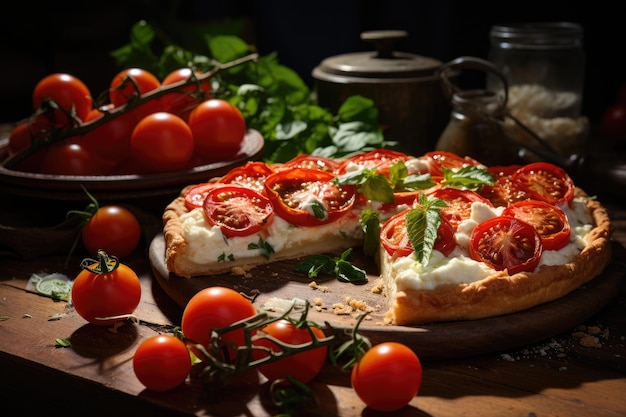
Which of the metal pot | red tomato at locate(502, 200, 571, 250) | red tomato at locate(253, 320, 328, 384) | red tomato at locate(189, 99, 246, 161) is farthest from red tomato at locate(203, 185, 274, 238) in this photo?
the metal pot

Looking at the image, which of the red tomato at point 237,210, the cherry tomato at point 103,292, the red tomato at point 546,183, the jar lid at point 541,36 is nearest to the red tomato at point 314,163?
the red tomato at point 237,210

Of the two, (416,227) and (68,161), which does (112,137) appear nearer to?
(68,161)

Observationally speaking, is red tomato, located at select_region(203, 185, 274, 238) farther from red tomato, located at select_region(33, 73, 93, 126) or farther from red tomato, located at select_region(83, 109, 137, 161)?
red tomato, located at select_region(33, 73, 93, 126)

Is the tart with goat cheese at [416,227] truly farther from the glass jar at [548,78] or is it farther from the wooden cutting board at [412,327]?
the glass jar at [548,78]

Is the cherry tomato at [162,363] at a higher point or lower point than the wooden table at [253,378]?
higher

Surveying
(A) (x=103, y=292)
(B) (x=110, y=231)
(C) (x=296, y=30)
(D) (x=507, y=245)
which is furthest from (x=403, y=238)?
(C) (x=296, y=30)

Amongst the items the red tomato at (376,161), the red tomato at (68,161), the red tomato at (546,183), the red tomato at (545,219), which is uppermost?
the red tomato at (68,161)

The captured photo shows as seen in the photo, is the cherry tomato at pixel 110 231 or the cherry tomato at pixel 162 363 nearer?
the cherry tomato at pixel 162 363
